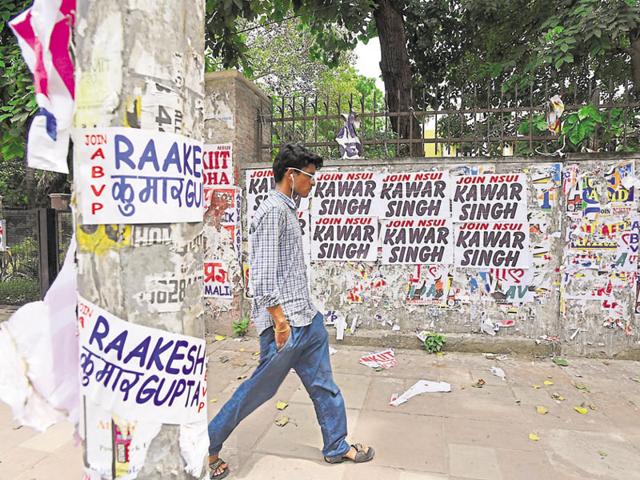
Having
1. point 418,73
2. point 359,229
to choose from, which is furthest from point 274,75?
point 359,229

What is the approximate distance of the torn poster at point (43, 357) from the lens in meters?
1.47

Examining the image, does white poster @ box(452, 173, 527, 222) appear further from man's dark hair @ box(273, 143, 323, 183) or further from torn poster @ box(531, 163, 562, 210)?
man's dark hair @ box(273, 143, 323, 183)

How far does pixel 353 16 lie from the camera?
638 centimetres

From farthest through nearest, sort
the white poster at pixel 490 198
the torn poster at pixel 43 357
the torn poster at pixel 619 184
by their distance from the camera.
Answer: the white poster at pixel 490 198 → the torn poster at pixel 619 184 → the torn poster at pixel 43 357

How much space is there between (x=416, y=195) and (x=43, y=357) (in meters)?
4.05

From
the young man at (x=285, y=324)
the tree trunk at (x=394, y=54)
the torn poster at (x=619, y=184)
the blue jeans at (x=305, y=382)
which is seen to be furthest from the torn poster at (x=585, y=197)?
the tree trunk at (x=394, y=54)

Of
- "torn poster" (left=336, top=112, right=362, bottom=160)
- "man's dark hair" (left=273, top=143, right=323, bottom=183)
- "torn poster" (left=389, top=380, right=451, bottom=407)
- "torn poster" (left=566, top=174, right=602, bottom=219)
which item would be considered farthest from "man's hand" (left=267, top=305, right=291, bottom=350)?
"torn poster" (left=566, top=174, right=602, bottom=219)

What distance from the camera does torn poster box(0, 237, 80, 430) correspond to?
4.82ft

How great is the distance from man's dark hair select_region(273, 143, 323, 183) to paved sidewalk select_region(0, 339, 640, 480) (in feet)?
5.87

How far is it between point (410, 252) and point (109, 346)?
398 centimetres

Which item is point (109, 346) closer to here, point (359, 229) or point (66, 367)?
point (66, 367)

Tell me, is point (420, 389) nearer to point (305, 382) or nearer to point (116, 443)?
point (305, 382)

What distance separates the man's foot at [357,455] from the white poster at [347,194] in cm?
272

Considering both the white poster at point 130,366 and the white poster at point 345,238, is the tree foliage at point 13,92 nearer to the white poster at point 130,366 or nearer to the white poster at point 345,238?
the white poster at point 345,238
